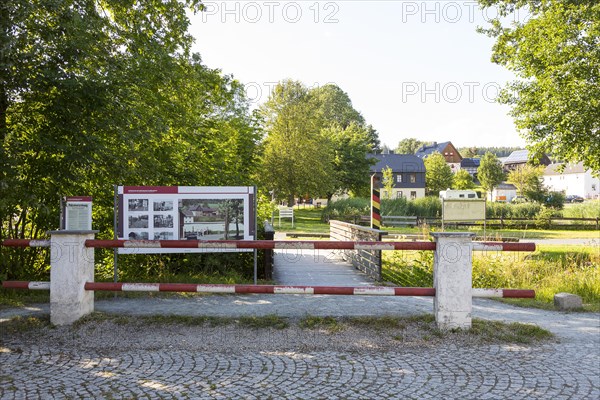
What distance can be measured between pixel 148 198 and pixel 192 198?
716 mm

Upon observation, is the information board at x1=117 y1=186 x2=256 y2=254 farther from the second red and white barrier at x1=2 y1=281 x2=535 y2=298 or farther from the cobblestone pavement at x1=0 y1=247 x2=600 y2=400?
the second red and white barrier at x1=2 y1=281 x2=535 y2=298

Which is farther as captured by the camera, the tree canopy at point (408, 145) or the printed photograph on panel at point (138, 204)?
the tree canopy at point (408, 145)

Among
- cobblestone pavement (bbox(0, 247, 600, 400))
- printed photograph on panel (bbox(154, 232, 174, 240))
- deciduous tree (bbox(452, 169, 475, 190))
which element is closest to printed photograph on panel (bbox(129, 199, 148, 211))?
printed photograph on panel (bbox(154, 232, 174, 240))

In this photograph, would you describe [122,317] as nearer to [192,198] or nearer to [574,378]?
[192,198]

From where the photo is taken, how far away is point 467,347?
528cm

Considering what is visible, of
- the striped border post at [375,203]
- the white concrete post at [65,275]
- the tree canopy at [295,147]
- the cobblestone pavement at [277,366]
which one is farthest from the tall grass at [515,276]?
the tree canopy at [295,147]

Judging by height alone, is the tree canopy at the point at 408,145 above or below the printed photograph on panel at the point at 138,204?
above

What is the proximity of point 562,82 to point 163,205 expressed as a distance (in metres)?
13.7

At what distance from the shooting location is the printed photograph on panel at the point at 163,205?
8.15 metres

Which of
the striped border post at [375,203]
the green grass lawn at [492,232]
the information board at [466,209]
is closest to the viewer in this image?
the striped border post at [375,203]

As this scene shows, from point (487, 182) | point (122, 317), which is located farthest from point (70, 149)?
point (487, 182)

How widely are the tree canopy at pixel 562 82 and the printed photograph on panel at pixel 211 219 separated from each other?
11.9 meters

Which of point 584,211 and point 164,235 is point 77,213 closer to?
point 164,235

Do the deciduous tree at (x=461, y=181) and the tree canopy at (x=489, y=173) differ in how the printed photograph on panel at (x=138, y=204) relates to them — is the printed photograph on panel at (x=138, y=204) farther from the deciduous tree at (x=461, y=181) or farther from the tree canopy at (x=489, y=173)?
the tree canopy at (x=489, y=173)
